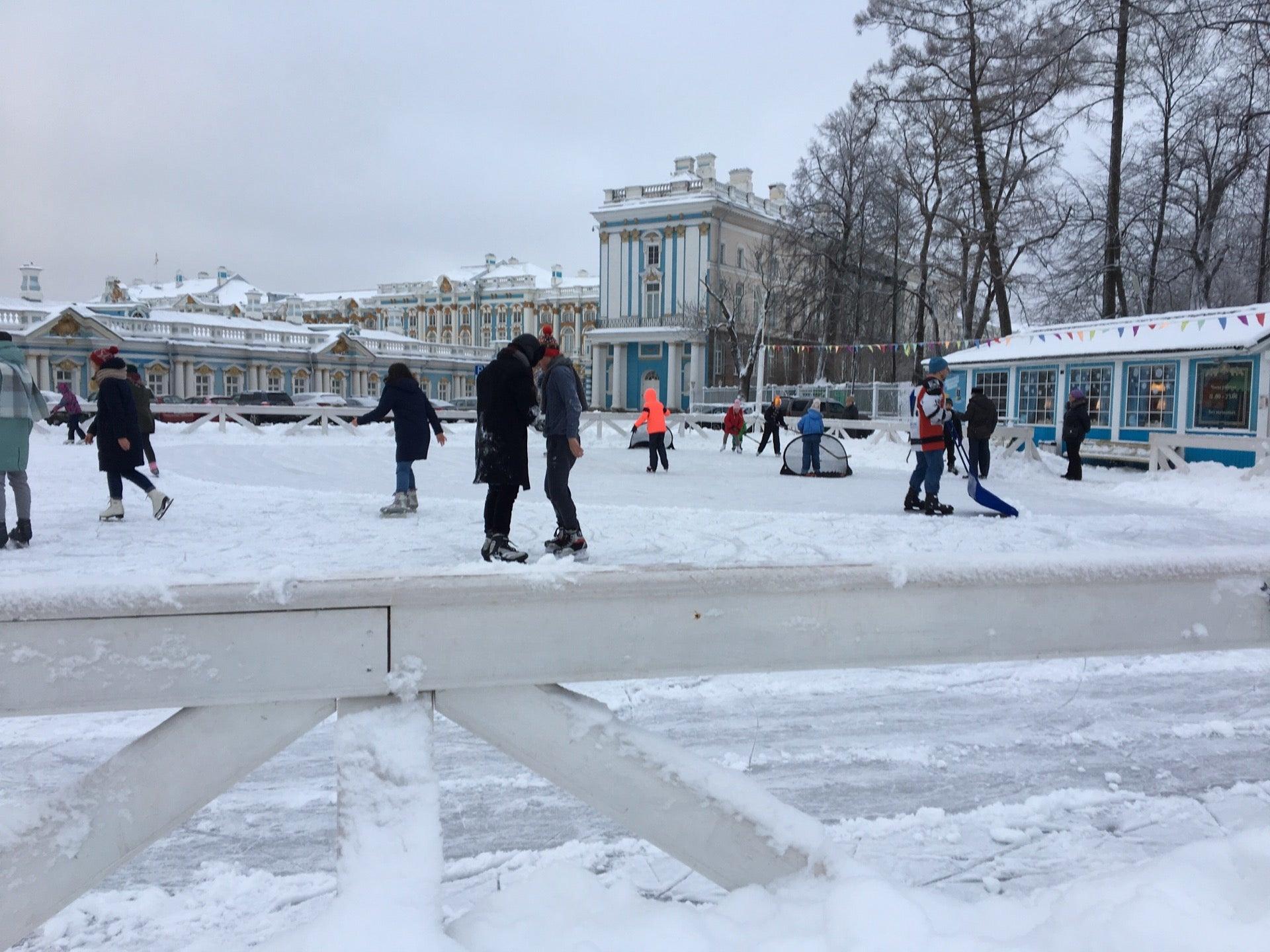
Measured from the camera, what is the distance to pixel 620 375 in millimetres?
55594

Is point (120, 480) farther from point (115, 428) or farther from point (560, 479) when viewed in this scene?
point (560, 479)

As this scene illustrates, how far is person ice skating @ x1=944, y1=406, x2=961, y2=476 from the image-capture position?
1140 cm

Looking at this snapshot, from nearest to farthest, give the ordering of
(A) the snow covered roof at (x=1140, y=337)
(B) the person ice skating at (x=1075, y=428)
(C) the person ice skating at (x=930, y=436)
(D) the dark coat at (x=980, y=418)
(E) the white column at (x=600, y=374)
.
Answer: (C) the person ice skating at (x=930, y=436), (D) the dark coat at (x=980, y=418), (B) the person ice skating at (x=1075, y=428), (A) the snow covered roof at (x=1140, y=337), (E) the white column at (x=600, y=374)

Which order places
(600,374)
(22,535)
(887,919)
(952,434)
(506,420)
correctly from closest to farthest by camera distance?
(887,919), (506,420), (22,535), (952,434), (600,374)

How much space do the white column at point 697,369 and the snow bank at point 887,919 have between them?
4967 cm

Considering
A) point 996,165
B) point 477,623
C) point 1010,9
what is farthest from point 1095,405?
point 477,623

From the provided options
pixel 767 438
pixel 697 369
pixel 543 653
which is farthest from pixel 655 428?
pixel 697 369

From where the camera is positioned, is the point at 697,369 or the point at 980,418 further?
the point at 697,369

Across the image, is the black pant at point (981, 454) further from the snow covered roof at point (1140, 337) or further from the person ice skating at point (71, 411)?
the person ice skating at point (71, 411)

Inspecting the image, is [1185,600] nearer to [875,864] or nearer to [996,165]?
[875,864]

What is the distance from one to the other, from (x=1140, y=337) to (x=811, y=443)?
912cm

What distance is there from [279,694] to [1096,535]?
9.57 m

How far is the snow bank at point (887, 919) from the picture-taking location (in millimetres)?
1732

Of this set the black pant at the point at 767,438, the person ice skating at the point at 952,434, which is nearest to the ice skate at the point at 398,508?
the person ice skating at the point at 952,434
